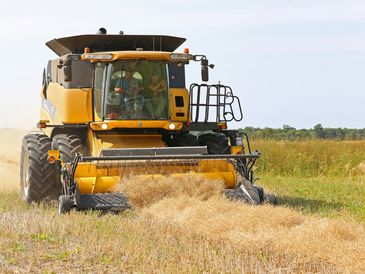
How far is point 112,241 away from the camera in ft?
22.4

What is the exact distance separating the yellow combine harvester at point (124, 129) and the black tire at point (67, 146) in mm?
14

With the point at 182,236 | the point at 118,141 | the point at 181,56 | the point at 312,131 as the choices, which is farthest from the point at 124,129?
the point at 312,131

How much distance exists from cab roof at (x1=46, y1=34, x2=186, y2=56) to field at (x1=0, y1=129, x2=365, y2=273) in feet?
8.69

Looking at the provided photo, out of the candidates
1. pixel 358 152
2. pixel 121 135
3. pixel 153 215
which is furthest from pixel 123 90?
pixel 358 152

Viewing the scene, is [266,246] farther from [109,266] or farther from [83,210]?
[83,210]

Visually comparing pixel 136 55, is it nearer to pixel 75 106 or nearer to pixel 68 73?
pixel 68 73

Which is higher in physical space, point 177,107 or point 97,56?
point 97,56

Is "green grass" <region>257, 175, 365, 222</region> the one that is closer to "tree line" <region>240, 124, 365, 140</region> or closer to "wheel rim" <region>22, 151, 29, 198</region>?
"wheel rim" <region>22, 151, 29, 198</region>

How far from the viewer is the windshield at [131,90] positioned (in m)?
10.6

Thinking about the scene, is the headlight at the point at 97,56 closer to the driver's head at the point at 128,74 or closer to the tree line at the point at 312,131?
the driver's head at the point at 128,74

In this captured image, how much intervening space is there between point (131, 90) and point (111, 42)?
1416 mm

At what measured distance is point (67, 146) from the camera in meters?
10.3

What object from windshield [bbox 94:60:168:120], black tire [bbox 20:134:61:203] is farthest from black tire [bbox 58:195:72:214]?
windshield [bbox 94:60:168:120]

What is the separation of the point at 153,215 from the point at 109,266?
2.83 m
